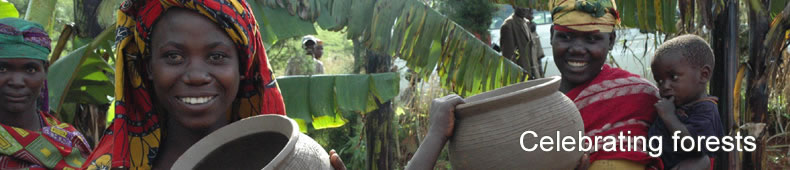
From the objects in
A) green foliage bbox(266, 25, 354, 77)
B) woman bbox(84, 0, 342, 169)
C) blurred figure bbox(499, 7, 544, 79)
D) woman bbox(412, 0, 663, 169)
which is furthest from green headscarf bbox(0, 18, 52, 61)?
green foliage bbox(266, 25, 354, 77)

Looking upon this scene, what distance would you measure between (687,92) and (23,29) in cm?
258

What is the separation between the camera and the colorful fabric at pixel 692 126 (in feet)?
8.57

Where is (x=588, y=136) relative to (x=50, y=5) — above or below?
below

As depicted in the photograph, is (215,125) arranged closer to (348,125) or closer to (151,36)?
(151,36)

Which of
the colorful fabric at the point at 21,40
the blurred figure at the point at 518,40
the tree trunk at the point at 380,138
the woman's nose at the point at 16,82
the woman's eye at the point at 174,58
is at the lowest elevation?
the tree trunk at the point at 380,138

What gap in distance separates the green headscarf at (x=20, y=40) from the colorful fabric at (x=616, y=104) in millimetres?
2114

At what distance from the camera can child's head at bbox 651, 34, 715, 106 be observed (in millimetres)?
2740

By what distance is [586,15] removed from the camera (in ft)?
8.24

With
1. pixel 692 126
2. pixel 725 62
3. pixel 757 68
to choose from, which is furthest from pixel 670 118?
pixel 757 68

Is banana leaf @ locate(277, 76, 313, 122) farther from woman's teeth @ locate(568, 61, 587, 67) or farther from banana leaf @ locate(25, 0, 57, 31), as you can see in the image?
woman's teeth @ locate(568, 61, 587, 67)

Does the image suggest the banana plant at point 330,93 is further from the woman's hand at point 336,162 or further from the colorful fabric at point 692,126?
the woman's hand at point 336,162

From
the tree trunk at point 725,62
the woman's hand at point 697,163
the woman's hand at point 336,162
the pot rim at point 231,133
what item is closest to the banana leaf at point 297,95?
the tree trunk at point 725,62

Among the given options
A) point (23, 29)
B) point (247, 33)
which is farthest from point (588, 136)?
point (23, 29)

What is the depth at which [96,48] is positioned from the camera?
477 cm
